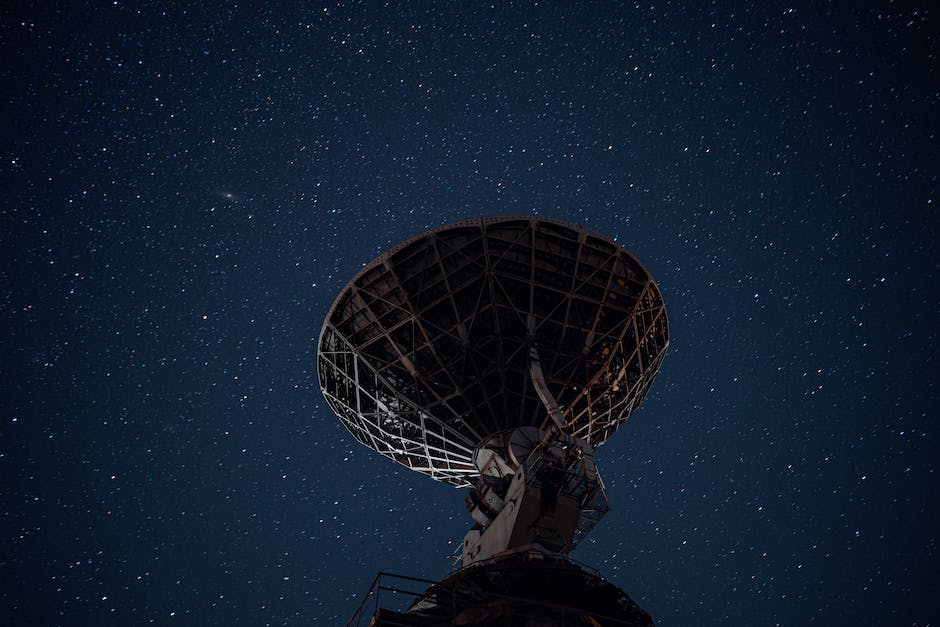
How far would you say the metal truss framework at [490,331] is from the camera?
20.6 metres

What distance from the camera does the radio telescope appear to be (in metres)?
20.5

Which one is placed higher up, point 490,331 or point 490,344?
point 490,331

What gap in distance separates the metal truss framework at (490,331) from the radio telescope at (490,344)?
0.14 feet

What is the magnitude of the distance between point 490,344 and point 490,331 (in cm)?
42

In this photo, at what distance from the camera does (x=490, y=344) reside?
2117cm

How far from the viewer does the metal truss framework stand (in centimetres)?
2061

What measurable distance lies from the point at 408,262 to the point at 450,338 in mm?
2755

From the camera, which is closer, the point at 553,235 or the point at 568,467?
the point at 568,467

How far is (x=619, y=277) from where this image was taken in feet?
70.5

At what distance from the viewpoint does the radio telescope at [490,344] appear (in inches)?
805

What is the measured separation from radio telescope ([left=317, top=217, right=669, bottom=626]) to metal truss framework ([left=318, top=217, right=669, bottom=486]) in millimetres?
43

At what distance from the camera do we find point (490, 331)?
2111cm

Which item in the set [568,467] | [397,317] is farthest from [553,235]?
[568,467]

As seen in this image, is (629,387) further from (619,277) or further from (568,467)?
(568,467)
